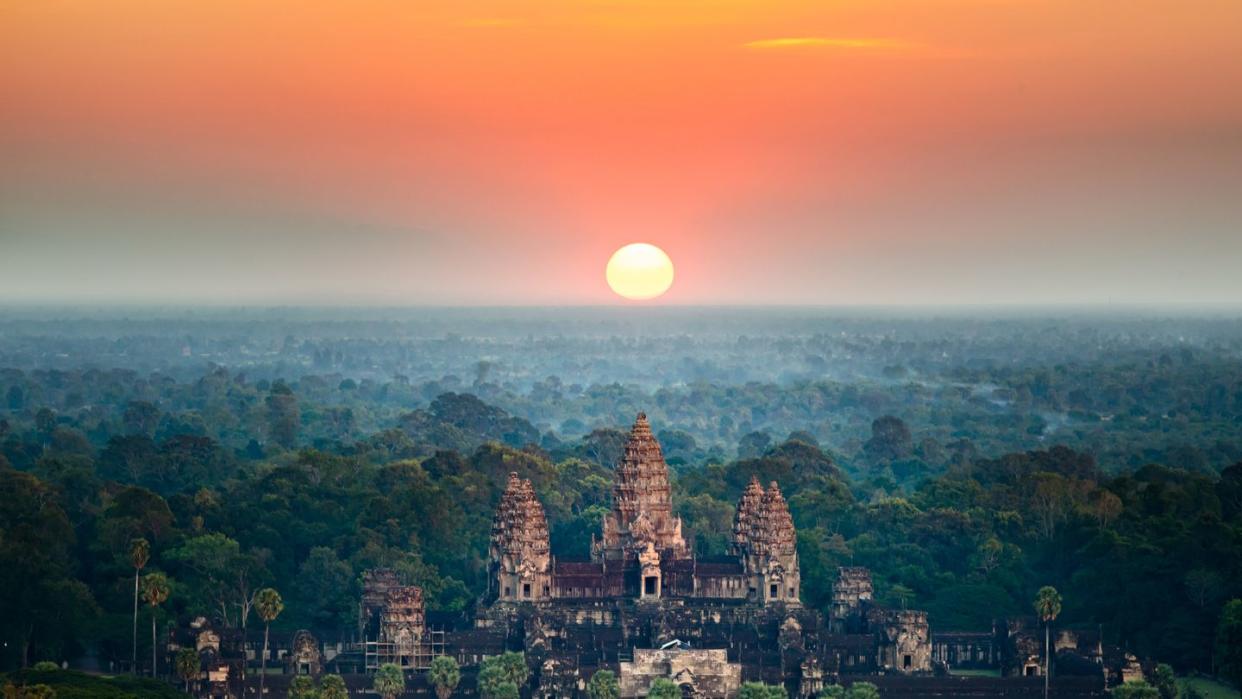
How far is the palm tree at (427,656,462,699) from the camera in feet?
219

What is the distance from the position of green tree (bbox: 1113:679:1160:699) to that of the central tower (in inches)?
766

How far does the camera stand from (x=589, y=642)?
71.3m

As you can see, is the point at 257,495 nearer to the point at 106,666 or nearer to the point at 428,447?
the point at 106,666

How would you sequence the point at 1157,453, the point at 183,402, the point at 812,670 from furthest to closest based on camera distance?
the point at 183,402
the point at 1157,453
the point at 812,670

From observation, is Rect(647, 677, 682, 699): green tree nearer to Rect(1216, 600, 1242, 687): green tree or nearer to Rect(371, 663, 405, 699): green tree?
Rect(371, 663, 405, 699): green tree

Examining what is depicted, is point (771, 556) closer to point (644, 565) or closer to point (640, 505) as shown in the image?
point (644, 565)

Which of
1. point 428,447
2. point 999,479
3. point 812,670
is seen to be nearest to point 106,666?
point 812,670

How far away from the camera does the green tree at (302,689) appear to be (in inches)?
2511

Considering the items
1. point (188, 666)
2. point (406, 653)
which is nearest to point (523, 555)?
point (406, 653)

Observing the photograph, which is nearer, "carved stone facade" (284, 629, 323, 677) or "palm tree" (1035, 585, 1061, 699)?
"palm tree" (1035, 585, 1061, 699)

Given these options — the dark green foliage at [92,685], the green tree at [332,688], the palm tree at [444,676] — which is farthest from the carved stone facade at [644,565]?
the dark green foliage at [92,685]

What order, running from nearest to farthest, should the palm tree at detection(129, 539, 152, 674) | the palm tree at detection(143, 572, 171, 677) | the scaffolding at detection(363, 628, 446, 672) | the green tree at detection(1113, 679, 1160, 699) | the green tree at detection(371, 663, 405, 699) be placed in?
the green tree at detection(1113, 679, 1160, 699)
the green tree at detection(371, 663, 405, 699)
the scaffolding at detection(363, 628, 446, 672)
the palm tree at detection(129, 539, 152, 674)
the palm tree at detection(143, 572, 171, 677)

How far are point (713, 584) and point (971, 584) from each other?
988 cm

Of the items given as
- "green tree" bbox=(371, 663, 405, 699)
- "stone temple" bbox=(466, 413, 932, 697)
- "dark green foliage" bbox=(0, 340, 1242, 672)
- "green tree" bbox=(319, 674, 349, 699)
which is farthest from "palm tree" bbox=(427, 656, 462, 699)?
"dark green foliage" bbox=(0, 340, 1242, 672)
